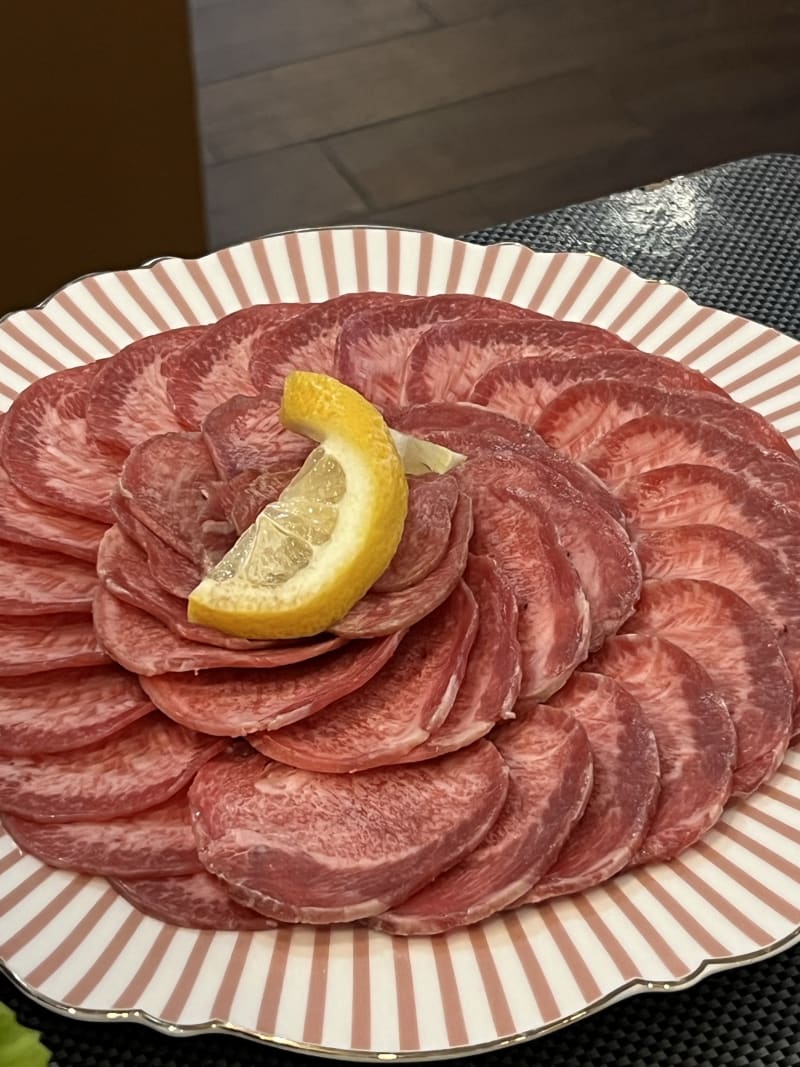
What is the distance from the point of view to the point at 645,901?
1.71 metres

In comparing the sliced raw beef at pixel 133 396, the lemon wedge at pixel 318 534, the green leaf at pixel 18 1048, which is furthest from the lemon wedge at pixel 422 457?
the green leaf at pixel 18 1048

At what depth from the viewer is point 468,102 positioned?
5.77 meters

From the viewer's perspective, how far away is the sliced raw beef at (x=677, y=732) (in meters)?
1.75

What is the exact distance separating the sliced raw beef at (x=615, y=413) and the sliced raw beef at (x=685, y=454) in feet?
0.13

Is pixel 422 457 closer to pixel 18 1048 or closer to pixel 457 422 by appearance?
pixel 457 422

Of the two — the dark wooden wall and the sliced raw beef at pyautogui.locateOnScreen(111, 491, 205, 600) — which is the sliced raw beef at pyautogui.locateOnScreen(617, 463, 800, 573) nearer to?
the sliced raw beef at pyautogui.locateOnScreen(111, 491, 205, 600)

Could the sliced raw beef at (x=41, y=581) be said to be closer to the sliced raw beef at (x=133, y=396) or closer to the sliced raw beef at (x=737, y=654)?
the sliced raw beef at (x=133, y=396)

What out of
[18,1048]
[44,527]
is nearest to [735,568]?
[44,527]

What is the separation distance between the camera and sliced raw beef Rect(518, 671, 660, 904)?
170cm

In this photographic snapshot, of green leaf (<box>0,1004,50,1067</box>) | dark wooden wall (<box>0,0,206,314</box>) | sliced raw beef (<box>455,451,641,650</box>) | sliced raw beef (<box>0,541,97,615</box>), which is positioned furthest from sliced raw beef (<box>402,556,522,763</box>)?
dark wooden wall (<box>0,0,206,314</box>)

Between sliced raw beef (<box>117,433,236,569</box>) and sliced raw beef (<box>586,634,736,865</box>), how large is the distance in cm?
62

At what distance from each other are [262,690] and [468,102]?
15.1 feet

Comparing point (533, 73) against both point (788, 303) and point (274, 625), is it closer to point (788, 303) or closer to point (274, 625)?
point (788, 303)

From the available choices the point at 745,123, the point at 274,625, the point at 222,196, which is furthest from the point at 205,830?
the point at 745,123
